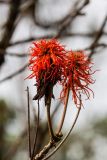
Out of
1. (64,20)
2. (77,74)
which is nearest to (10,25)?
(64,20)

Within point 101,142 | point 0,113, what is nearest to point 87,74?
point 0,113

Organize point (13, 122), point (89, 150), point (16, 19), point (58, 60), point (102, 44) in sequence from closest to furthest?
point (58, 60), point (102, 44), point (16, 19), point (13, 122), point (89, 150)

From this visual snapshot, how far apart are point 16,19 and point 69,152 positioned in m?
24.8

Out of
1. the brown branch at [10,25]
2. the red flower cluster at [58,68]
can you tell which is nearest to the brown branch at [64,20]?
the brown branch at [10,25]

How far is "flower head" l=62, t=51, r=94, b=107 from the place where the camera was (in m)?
1.90

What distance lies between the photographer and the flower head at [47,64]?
1.82 metres

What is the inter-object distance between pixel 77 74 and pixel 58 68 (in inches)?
4.8

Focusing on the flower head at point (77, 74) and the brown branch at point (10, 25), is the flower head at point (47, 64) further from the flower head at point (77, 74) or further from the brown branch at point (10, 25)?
the brown branch at point (10, 25)

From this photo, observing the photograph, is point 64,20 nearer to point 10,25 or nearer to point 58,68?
point 10,25

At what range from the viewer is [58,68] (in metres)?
1.82

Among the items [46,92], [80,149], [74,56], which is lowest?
[46,92]

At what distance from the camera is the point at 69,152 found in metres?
27.6

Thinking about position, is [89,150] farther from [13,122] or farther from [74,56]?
[74,56]

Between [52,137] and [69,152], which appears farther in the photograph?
[69,152]
